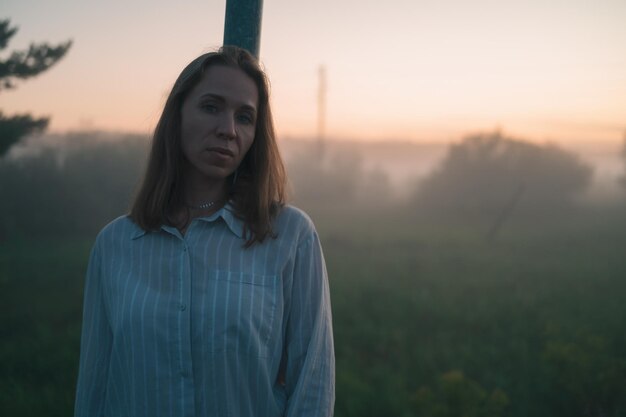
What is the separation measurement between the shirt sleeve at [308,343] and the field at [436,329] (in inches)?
122

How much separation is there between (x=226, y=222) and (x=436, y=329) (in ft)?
21.3

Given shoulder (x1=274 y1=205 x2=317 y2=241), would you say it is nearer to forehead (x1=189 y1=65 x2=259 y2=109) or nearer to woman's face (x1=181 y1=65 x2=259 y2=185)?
woman's face (x1=181 y1=65 x2=259 y2=185)

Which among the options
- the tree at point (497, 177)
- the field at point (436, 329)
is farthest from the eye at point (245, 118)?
the tree at point (497, 177)

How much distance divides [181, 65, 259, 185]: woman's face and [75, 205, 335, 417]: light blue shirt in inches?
6.3

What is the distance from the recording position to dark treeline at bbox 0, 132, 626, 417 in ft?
15.0

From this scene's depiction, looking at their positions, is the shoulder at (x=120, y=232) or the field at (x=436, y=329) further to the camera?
the field at (x=436, y=329)

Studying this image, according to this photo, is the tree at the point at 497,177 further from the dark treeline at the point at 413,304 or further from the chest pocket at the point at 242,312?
the chest pocket at the point at 242,312

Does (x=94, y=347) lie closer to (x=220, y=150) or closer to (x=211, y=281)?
(x=211, y=281)

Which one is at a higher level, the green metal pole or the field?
the green metal pole

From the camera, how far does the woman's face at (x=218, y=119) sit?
4.85 feet

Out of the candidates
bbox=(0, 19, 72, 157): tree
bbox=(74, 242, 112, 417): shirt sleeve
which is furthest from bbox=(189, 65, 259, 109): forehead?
bbox=(0, 19, 72, 157): tree

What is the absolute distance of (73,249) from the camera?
1344 cm

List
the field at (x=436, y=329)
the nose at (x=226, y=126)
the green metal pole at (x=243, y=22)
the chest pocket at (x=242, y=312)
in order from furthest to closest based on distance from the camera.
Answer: the field at (x=436, y=329) → the green metal pole at (x=243, y=22) → the nose at (x=226, y=126) → the chest pocket at (x=242, y=312)

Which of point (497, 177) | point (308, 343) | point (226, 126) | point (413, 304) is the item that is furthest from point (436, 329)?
point (497, 177)
